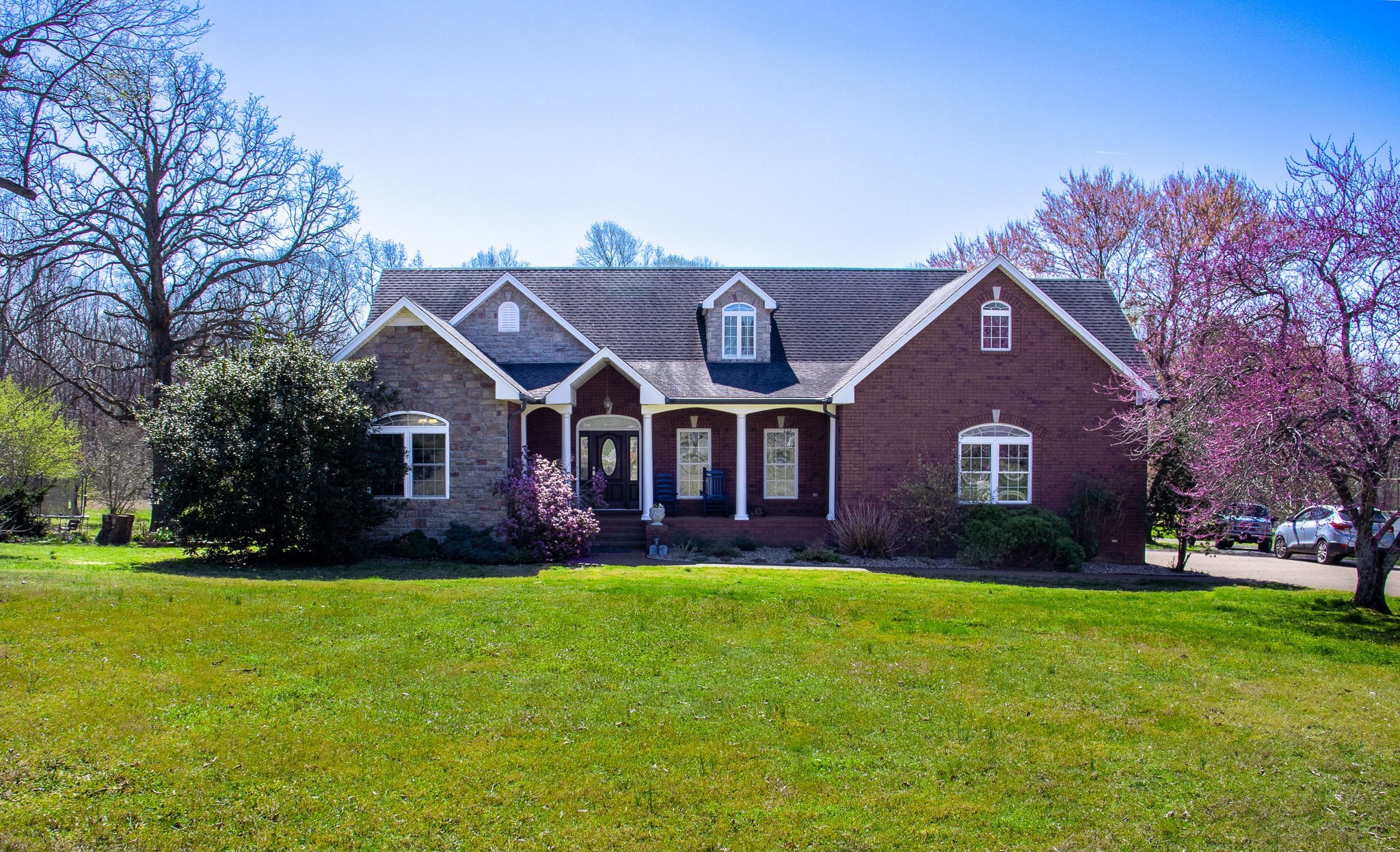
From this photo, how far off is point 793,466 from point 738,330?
3557mm

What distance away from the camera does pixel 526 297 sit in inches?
842

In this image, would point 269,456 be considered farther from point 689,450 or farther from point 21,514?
point 21,514

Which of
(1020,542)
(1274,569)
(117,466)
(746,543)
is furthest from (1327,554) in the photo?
(117,466)

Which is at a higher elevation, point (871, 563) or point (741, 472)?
point (741, 472)

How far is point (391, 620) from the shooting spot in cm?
1005

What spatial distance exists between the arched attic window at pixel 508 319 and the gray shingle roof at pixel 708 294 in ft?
3.01

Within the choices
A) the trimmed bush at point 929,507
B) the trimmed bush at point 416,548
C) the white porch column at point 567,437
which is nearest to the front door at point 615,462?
the white porch column at point 567,437

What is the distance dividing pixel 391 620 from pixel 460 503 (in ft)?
25.9

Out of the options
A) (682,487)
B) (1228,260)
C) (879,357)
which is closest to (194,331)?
(682,487)

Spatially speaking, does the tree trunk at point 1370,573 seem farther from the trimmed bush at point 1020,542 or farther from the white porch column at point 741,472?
the white porch column at point 741,472

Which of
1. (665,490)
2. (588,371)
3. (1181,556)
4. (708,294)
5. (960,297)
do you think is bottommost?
(1181,556)

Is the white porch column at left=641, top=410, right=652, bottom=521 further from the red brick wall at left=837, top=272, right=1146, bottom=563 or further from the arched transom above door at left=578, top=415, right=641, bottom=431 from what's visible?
the red brick wall at left=837, top=272, right=1146, bottom=563

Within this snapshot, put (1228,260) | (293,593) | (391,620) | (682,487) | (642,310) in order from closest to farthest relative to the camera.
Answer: (391,620)
(293,593)
(1228,260)
(682,487)
(642,310)

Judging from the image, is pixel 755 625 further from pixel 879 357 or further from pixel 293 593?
pixel 879 357
